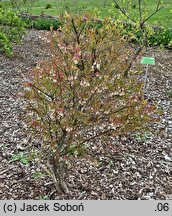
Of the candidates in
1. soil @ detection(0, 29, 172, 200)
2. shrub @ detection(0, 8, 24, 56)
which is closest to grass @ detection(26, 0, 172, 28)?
shrub @ detection(0, 8, 24, 56)

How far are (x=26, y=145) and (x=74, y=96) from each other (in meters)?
1.64

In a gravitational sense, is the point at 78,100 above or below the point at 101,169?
above

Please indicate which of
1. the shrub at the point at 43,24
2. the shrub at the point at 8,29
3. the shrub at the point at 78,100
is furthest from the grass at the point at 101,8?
the shrub at the point at 78,100

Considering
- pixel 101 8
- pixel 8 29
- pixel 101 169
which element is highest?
pixel 101 8

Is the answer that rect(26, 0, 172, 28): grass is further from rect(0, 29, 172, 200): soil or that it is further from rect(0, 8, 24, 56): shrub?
rect(0, 29, 172, 200): soil

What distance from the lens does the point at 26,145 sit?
A: 4820 millimetres

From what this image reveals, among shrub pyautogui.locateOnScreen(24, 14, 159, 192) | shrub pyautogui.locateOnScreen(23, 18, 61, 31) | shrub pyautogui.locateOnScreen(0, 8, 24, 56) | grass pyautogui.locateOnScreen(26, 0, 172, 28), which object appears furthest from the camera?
grass pyautogui.locateOnScreen(26, 0, 172, 28)

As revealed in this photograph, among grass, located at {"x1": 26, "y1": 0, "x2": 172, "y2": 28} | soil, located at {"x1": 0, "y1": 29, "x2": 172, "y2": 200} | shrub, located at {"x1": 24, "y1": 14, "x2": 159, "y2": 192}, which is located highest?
grass, located at {"x1": 26, "y1": 0, "x2": 172, "y2": 28}

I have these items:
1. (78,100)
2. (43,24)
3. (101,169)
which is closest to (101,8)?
(43,24)

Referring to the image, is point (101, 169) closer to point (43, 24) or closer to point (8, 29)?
point (8, 29)

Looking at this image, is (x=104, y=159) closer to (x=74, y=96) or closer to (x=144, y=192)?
(x=144, y=192)

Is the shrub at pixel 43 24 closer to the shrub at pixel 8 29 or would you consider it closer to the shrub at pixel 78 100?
the shrub at pixel 8 29

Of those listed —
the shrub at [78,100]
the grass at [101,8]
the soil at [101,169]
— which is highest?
the grass at [101,8]

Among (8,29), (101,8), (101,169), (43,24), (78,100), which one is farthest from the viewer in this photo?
(101,8)
